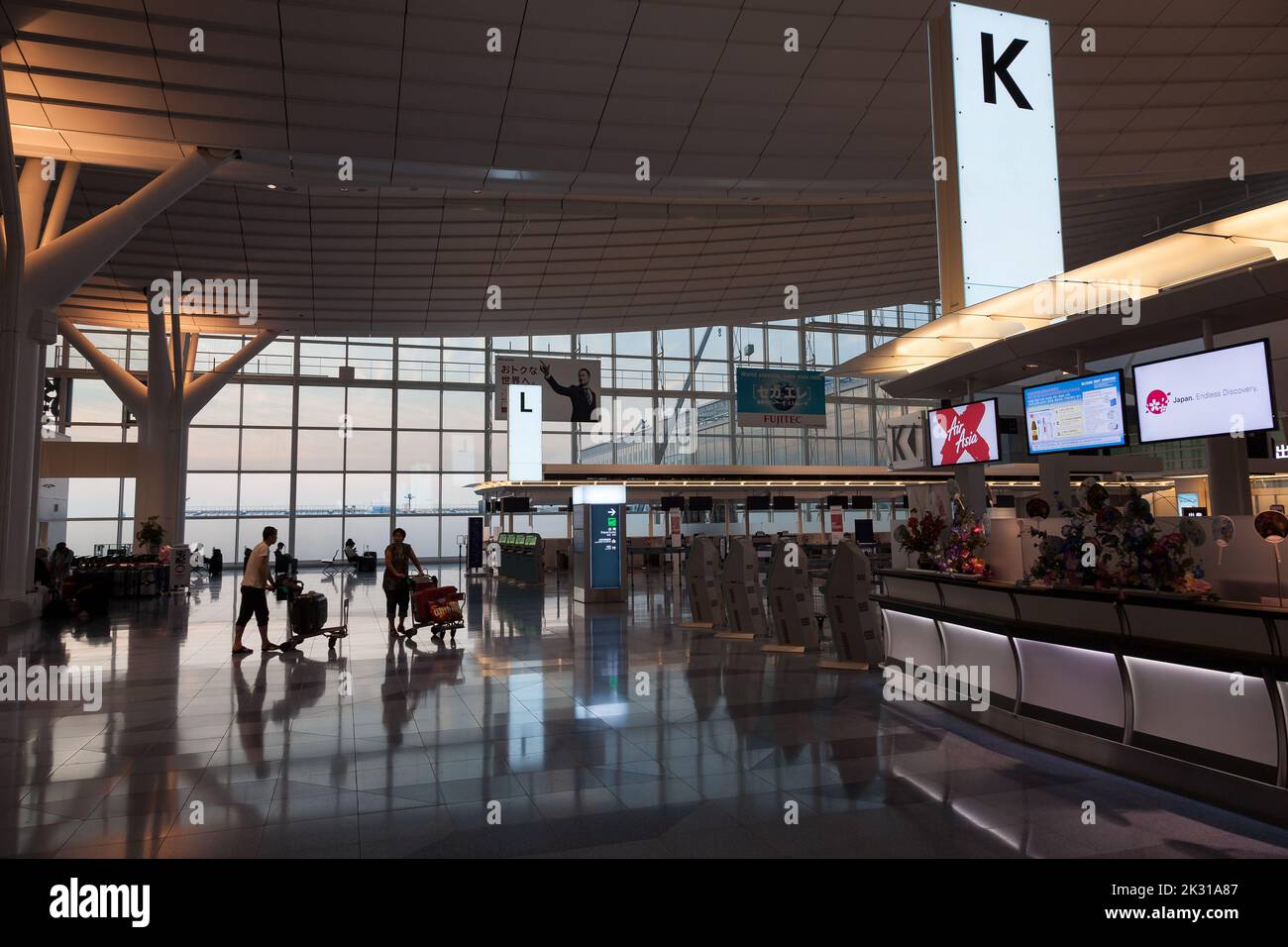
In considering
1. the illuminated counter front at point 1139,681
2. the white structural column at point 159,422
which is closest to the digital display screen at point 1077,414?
the illuminated counter front at point 1139,681

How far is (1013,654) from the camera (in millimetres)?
5355

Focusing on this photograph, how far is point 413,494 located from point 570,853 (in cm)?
A: 2713

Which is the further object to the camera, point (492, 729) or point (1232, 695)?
point (492, 729)

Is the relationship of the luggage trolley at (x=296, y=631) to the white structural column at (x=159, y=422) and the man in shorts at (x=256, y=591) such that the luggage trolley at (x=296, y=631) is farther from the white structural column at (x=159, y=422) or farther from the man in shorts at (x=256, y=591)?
the white structural column at (x=159, y=422)

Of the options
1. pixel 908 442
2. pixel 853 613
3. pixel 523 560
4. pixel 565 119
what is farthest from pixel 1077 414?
pixel 523 560

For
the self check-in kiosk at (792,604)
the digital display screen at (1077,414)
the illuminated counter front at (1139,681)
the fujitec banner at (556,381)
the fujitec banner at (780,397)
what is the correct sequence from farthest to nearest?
the fujitec banner at (556,381)
the fujitec banner at (780,397)
the self check-in kiosk at (792,604)
the digital display screen at (1077,414)
the illuminated counter front at (1139,681)

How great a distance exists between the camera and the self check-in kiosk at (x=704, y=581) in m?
11.2

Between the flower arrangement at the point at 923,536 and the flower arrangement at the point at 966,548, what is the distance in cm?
28

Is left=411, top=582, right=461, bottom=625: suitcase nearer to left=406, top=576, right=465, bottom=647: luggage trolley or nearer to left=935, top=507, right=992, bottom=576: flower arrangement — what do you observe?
left=406, top=576, right=465, bottom=647: luggage trolley

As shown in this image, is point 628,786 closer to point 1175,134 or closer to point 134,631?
point 134,631

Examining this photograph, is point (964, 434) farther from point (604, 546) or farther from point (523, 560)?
point (523, 560)

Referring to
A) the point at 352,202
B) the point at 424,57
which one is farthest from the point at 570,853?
the point at 352,202

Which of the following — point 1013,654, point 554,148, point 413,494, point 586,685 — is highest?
point 554,148

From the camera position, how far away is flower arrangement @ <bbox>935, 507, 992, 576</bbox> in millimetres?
6098
